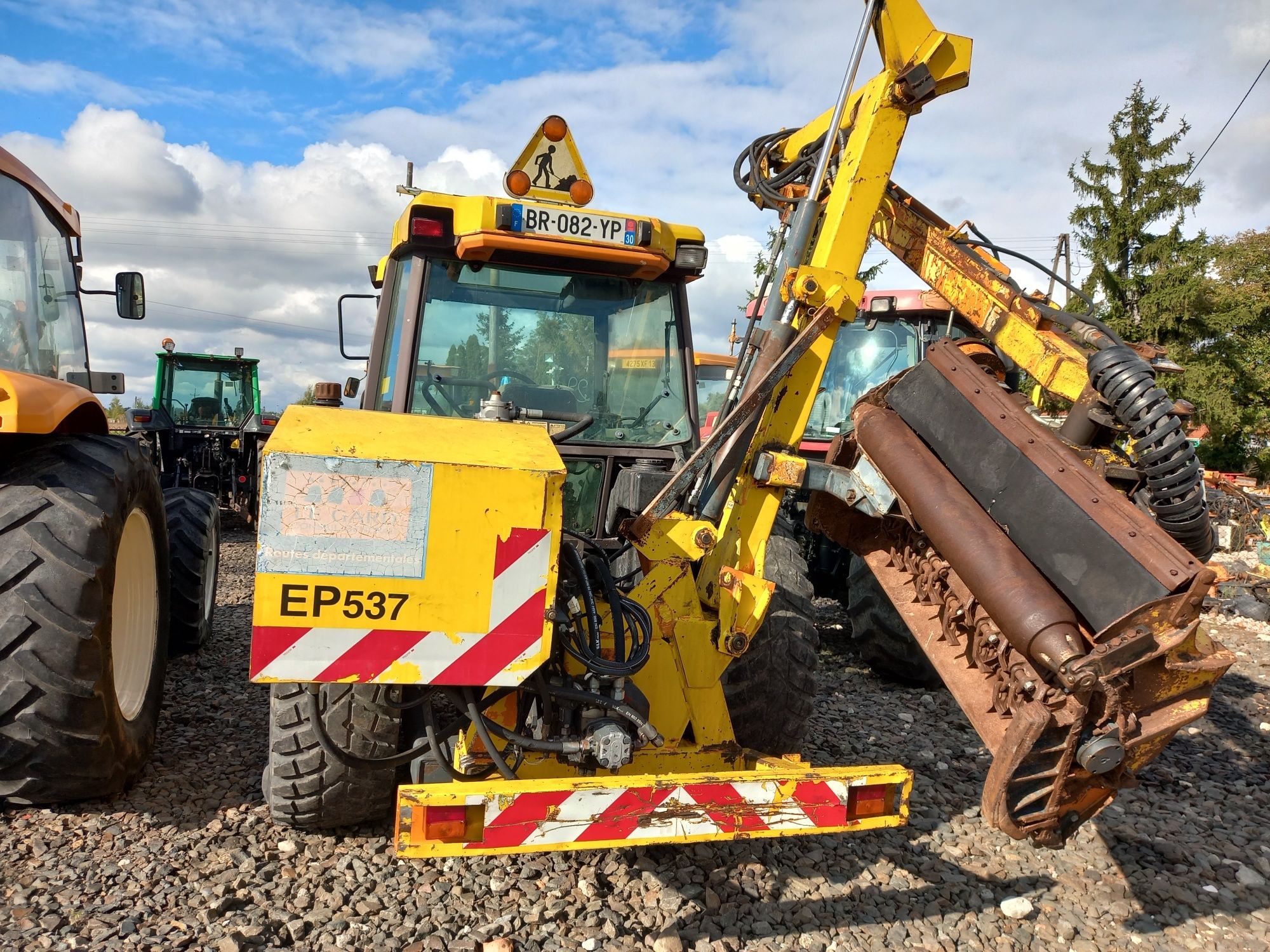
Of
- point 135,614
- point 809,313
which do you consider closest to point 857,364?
point 809,313

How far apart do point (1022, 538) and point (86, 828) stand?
10.2 feet

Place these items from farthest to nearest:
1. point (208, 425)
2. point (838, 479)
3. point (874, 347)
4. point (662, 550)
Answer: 1. point (208, 425)
2. point (874, 347)
3. point (838, 479)
4. point (662, 550)

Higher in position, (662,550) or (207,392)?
(662,550)

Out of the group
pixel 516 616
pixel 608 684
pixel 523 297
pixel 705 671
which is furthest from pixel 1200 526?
pixel 523 297

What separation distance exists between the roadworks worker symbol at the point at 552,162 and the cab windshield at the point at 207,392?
33.1 feet

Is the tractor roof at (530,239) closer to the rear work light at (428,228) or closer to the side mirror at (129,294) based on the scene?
the rear work light at (428,228)

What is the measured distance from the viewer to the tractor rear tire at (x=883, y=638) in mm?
5352

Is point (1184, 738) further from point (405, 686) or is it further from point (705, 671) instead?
point (405, 686)

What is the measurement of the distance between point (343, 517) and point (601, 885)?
1561mm

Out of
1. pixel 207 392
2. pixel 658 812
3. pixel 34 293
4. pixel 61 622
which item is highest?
pixel 34 293

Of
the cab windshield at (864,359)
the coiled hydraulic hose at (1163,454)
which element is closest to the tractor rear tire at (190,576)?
the cab windshield at (864,359)

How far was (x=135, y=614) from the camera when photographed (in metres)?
3.65

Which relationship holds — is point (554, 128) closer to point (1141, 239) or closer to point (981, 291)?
Result: point (981, 291)

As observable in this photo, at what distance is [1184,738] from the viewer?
16.2ft
